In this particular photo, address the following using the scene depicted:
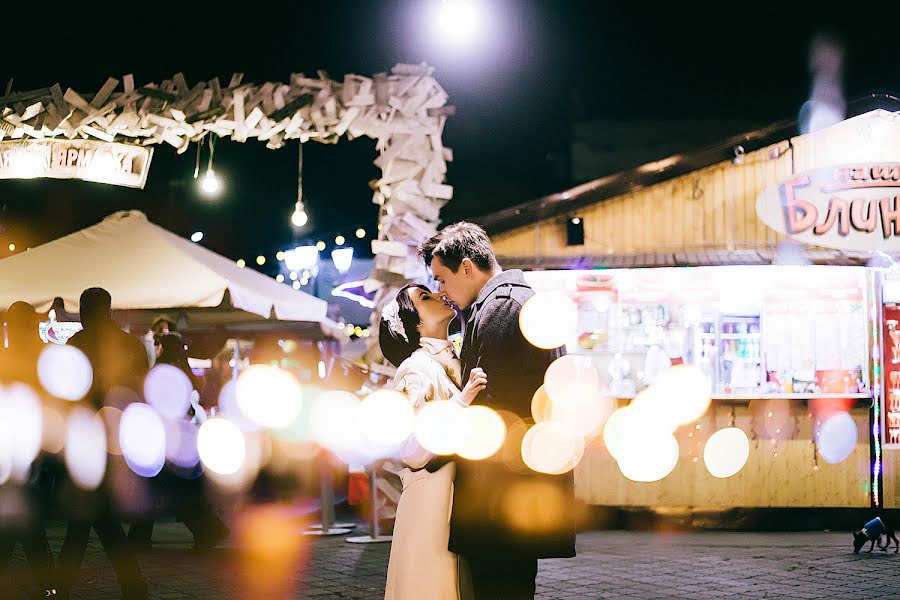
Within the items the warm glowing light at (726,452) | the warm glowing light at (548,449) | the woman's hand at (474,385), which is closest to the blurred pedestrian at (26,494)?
the woman's hand at (474,385)

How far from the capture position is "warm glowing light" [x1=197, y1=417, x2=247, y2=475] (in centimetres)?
1017

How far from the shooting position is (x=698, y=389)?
10.6m

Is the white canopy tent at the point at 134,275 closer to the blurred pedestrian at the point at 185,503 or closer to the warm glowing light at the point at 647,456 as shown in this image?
the blurred pedestrian at the point at 185,503

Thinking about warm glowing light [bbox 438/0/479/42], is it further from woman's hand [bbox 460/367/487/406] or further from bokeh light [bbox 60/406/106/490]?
woman's hand [bbox 460/367/487/406]

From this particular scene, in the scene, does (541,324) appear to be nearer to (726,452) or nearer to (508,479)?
(508,479)

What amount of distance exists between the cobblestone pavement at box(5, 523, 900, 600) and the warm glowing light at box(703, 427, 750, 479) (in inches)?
28.2

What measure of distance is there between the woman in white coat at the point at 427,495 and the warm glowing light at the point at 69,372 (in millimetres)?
3010

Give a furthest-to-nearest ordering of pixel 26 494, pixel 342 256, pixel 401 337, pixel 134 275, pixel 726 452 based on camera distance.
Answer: pixel 342 256, pixel 726 452, pixel 134 275, pixel 26 494, pixel 401 337

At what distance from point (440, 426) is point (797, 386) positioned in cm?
811

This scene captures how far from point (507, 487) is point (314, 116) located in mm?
6700

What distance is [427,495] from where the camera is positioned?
380 cm

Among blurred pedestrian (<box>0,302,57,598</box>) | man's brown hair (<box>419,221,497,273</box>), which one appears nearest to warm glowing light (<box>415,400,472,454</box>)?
man's brown hair (<box>419,221,497,273</box>)

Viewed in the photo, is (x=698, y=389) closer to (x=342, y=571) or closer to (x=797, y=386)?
(x=797, y=386)

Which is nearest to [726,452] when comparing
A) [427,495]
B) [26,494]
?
[26,494]
